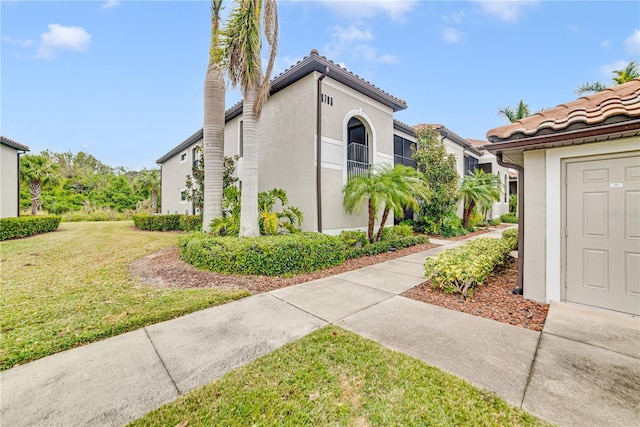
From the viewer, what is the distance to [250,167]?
7.25 m

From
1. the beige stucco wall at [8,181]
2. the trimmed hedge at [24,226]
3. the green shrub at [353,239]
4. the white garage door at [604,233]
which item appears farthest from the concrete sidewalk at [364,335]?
the beige stucco wall at [8,181]

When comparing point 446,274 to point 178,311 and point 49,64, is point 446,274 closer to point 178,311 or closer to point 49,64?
point 178,311

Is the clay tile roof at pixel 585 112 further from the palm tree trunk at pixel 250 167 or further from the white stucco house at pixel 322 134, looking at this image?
the palm tree trunk at pixel 250 167

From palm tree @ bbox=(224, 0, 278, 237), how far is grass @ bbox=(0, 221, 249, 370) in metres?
2.92

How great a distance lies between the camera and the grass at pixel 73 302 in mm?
3295

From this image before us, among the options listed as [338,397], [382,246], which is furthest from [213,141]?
[338,397]

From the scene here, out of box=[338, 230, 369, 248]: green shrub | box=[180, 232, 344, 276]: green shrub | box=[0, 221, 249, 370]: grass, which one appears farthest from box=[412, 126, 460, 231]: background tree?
box=[0, 221, 249, 370]: grass

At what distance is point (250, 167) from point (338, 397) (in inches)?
243

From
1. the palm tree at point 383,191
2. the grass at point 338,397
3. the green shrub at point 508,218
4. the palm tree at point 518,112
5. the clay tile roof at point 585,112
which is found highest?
the palm tree at point 518,112

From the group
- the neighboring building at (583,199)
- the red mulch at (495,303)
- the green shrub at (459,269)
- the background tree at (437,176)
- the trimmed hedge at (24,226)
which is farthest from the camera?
the background tree at (437,176)

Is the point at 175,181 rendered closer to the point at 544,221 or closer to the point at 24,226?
the point at 24,226

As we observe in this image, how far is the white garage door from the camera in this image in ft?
12.2

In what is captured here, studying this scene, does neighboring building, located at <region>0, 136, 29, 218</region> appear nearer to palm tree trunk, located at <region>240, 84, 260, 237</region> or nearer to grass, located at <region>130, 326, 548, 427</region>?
palm tree trunk, located at <region>240, 84, 260, 237</region>

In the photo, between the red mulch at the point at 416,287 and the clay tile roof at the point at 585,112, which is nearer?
the clay tile roof at the point at 585,112
